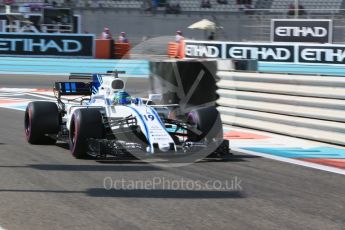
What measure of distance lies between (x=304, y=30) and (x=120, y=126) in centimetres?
2043

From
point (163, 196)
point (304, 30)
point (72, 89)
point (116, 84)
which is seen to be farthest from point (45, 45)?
point (163, 196)

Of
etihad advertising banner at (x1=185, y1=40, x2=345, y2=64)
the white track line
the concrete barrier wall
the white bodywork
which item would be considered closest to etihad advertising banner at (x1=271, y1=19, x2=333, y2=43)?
etihad advertising banner at (x1=185, y1=40, x2=345, y2=64)

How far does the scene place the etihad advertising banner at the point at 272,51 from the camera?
23047 mm

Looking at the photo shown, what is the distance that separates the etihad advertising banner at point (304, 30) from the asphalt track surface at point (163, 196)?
19695 millimetres

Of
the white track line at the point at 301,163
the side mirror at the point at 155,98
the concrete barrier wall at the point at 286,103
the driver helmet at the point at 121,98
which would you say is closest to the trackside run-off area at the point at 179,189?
the white track line at the point at 301,163

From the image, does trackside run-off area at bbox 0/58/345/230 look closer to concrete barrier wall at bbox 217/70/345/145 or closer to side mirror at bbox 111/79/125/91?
concrete barrier wall at bbox 217/70/345/145

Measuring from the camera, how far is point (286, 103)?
32.4 feet

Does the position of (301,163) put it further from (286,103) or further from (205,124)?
(286,103)

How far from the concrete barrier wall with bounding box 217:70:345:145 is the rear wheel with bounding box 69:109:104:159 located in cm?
327

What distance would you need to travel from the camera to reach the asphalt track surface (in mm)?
4905

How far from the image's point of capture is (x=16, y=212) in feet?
16.8

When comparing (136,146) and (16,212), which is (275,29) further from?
(16,212)

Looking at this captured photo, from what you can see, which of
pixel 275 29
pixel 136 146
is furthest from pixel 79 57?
pixel 136 146

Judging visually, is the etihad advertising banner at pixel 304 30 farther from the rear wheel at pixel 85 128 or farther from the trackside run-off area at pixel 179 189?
the rear wheel at pixel 85 128
